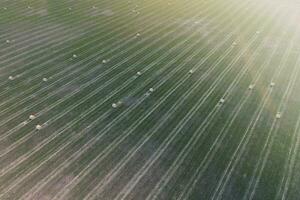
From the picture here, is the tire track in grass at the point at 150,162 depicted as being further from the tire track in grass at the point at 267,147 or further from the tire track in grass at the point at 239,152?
the tire track in grass at the point at 267,147

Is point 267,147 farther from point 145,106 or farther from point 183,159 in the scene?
point 145,106

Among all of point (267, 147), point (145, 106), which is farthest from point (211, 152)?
point (145, 106)

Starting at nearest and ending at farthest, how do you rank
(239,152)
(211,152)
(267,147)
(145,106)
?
1. (211,152)
2. (239,152)
3. (267,147)
4. (145,106)

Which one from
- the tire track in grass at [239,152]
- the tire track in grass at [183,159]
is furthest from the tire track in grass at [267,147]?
the tire track in grass at [183,159]

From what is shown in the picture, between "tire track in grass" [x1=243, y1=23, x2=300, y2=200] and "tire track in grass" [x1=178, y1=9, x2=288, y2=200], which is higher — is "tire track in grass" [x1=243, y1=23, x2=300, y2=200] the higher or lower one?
the lower one

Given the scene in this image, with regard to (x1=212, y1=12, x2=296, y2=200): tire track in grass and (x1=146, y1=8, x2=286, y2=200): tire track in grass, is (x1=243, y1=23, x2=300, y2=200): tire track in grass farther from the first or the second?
(x1=146, y1=8, x2=286, y2=200): tire track in grass

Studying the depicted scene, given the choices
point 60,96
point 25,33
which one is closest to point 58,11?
point 25,33

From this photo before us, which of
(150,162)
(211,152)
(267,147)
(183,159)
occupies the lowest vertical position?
(267,147)

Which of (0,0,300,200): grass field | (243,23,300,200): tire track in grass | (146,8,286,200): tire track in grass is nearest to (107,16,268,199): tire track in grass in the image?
(0,0,300,200): grass field
